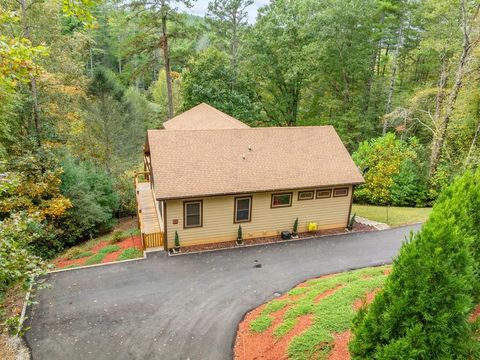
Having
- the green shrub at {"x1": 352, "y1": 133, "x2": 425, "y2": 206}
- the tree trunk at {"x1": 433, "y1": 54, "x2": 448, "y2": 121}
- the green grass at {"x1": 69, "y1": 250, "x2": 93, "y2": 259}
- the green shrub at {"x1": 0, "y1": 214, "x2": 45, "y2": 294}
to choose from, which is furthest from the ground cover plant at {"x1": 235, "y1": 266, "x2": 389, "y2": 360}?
the tree trunk at {"x1": 433, "y1": 54, "x2": 448, "y2": 121}

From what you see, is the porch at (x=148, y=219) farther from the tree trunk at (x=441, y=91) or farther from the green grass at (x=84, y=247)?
the tree trunk at (x=441, y=91)

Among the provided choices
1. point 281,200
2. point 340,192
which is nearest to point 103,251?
point 281,200

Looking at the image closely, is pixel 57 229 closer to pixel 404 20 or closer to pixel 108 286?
pixel 108 286

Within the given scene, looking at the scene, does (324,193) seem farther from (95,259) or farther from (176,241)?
(95,259)

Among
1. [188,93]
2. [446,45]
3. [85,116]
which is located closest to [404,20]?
[446,45]

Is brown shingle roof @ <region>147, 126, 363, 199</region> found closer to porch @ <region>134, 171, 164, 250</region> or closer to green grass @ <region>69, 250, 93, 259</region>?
porch @ <region>134, 171, 164, 250</region>
